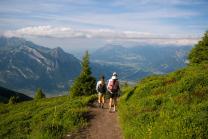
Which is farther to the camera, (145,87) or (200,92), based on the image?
(145,87)

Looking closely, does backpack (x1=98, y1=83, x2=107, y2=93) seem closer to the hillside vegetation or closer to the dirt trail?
the hillside vegetation

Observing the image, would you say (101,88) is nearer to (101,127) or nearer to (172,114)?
(101,127)

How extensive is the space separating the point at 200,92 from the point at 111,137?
7026 millimetres

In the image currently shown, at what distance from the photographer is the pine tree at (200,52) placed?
5848 centimetres

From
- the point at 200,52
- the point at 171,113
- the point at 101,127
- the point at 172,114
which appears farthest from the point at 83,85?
the point at 172,114

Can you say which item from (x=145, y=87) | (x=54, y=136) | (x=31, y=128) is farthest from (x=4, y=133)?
(x=145, y=87)

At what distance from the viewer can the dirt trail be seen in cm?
1909

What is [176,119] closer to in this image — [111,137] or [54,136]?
[111,137]

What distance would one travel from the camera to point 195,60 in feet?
193

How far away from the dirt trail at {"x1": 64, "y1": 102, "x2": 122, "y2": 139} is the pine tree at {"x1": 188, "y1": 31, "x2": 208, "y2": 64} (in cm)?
3688

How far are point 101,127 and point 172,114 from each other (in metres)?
5.31

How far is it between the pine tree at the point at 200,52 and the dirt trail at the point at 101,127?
121 feet

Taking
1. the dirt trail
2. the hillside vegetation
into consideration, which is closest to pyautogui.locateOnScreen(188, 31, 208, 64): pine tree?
the hillside vegetation

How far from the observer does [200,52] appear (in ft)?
193
